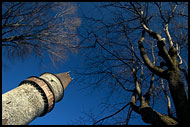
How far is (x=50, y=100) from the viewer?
1123 cm

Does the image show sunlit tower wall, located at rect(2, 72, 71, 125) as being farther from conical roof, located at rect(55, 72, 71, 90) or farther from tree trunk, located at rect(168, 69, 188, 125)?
tree trunk, located at rect(168, 69, 188, 125)

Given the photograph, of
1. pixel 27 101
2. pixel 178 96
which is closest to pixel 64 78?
pixel 27 101

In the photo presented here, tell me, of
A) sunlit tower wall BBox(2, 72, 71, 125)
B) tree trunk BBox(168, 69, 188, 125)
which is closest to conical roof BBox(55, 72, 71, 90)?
sunlit tower wall BBox(2, 72, 71, 125)

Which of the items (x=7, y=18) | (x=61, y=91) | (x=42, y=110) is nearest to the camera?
(x=7, y=18)

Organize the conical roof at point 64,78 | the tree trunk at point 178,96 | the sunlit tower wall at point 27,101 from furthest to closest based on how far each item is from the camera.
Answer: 1. the conical roof at point 64,78
2. the sunlit tower wall at point 27,101
3. the tree trunk at point 178,96

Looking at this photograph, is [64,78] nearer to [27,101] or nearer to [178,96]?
[27,101]

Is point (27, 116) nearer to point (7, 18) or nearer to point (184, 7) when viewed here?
point (7, 18)

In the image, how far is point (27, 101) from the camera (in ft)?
30.0

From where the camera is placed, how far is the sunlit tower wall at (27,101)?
784 cm

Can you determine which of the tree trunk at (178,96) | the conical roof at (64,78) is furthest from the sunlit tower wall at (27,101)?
the tree trunk at (178,96)

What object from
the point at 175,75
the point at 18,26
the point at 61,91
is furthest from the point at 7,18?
the point at 61,91

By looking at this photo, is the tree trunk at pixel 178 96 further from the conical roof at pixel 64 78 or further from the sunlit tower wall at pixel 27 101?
the conical roof at pixel 64 78

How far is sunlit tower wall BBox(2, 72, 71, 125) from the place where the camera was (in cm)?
784

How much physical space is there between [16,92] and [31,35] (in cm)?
570
